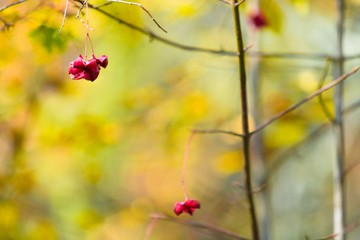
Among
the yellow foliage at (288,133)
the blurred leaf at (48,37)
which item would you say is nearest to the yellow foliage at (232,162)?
the yellow foliage at (288,133)

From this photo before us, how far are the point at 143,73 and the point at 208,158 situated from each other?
40.6 inches

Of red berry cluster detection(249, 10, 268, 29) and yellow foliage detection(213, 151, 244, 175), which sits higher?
yellow foliage detection(213, 151, 244, 175)

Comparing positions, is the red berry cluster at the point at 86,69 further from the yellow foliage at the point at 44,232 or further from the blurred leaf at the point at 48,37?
the yellow foliage at the point at 44,232

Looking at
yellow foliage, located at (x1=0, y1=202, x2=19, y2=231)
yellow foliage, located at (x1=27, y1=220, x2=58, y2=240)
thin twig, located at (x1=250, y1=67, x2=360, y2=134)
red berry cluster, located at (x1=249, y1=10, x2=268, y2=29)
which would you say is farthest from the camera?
yellow foliage, located at (x1=27, y1=220, x2=58, y2=240)

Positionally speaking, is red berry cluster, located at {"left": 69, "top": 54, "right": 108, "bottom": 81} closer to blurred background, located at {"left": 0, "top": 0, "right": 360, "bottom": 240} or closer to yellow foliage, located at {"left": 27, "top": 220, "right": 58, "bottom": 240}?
blurred background, located at {"left": 0, "top": 0, "right": 360, "bottom": 240}

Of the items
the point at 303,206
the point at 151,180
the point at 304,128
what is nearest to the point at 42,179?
the point at 151,180

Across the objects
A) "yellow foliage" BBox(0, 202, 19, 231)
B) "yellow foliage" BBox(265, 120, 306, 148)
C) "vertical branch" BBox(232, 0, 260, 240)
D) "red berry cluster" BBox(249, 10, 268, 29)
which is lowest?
"vertical branch" BBox(232, 0, 260, 240)

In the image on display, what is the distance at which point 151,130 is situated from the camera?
3.16m

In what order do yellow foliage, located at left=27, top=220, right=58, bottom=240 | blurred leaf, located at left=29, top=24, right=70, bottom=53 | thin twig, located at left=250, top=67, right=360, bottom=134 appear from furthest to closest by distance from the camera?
yellow foliage, located at left=27, top=220, right=58, bottom=240 → blurred leaf, located at left=29, top=24, right=70, bottom=53 → thin twig, located at left=250, top=67, right=360, bottom=134

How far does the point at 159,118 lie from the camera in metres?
3.06

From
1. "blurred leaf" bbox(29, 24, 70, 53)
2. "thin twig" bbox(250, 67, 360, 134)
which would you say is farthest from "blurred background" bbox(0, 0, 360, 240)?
"thin twig" bbox(250, 67, 360, 134)

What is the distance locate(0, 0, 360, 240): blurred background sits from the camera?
7.62 feet

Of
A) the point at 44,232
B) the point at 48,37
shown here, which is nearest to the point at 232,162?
the point at 44,232

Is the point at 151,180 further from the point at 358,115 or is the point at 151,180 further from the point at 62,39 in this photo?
the point at 62,39
